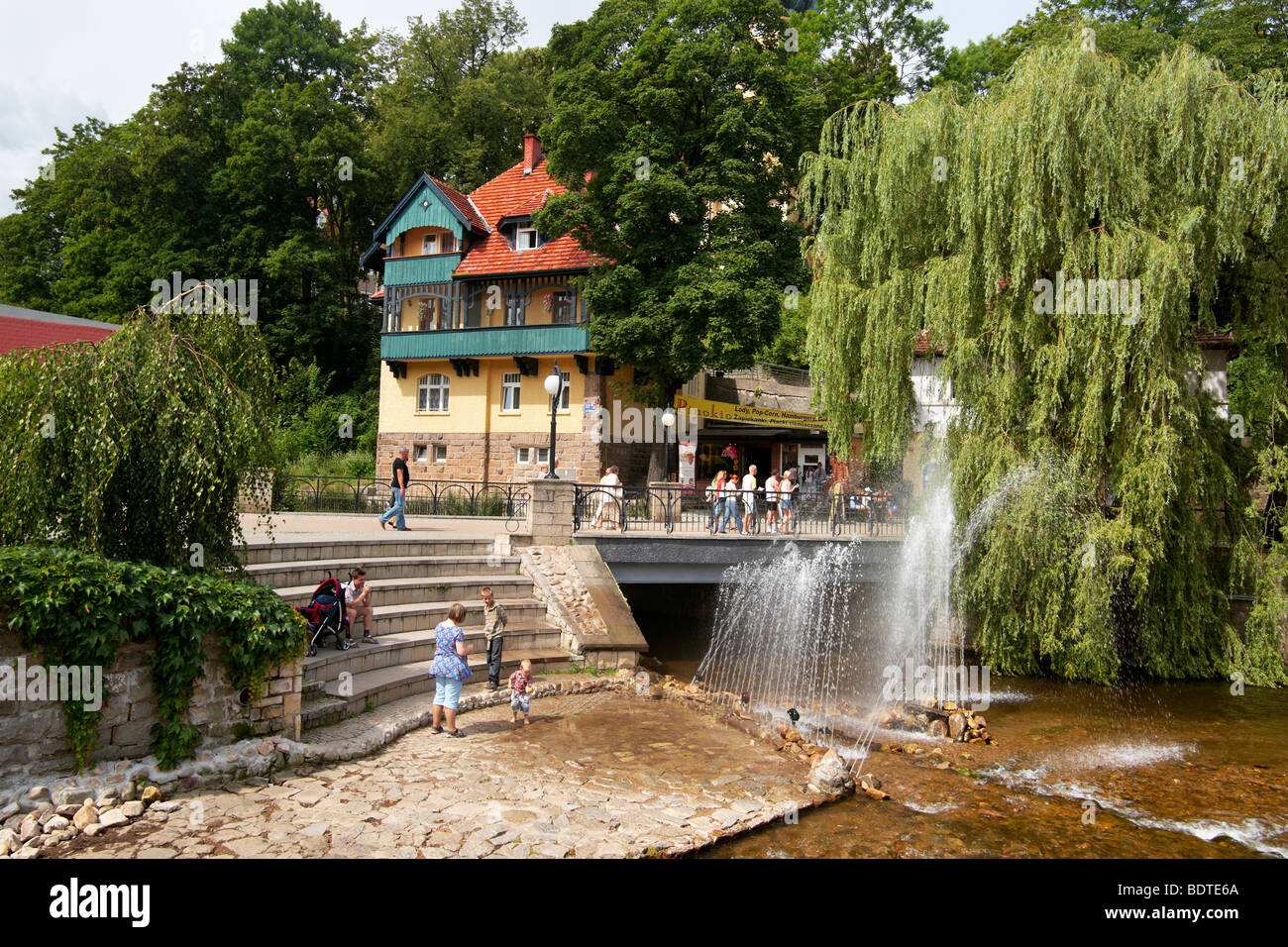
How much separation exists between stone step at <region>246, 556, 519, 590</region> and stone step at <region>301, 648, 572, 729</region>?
2000 mm

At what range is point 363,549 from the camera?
1462 cm

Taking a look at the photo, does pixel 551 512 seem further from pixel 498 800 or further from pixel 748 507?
pixel 498 800

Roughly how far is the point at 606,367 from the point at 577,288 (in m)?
2.97

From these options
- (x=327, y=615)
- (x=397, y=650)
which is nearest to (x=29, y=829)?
(x=327, y=615)

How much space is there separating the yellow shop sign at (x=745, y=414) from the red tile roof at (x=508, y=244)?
6.13 m

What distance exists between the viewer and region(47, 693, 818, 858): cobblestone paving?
700 centimetres

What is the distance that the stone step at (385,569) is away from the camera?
40.0 feet

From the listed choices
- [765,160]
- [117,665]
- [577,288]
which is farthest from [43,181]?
[117,665]

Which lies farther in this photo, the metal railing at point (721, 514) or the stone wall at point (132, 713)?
the metal railing at point (721, 514)

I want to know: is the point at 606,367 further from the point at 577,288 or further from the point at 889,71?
the point at 889,71

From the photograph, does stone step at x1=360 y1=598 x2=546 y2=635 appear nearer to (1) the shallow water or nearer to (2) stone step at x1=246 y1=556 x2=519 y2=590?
(2) stone step at x1=246 y1=556 x2=519 y2=590

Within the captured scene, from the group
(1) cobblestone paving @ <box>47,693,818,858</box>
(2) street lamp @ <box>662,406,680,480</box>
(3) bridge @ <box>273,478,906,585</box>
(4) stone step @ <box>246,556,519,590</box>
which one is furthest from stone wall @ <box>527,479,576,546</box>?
(2) street lamp @ <box>662,406,680,480</box>

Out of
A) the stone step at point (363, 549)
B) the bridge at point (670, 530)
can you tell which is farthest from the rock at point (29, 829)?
the bridge at point (670, 530)

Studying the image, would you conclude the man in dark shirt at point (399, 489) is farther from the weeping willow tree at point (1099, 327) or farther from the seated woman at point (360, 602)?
the weeping willow tree at point (1099, 327)
